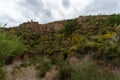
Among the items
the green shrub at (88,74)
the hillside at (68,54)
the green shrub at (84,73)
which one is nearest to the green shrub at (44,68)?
the hillside at (68,54)

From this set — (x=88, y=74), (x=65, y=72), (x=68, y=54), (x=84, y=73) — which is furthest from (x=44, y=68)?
(x=88, y=74)

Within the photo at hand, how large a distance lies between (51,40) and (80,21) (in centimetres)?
510

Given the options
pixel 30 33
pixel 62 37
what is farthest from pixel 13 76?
pixel 30 33

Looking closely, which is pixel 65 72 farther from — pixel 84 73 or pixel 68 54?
pixel 68 54

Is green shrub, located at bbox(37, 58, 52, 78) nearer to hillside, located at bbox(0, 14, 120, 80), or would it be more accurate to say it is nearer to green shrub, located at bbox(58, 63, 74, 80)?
hillside, located at bbox(0, 14, 120, 80)

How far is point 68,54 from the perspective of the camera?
1780 cm

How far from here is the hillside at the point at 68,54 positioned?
42.3ft

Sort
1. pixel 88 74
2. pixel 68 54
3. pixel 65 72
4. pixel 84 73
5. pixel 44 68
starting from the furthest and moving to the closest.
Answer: pixel 68 54 < pixel 44 68 < pixel 65 72 < pixel 84 73 < pixel 88 74

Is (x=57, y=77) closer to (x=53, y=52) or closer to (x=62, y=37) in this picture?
(x=53, y=52)

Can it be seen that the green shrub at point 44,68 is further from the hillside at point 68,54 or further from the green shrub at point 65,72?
the green shrub at point 65,72

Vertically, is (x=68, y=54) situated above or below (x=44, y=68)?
above

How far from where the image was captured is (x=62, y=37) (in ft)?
76.5

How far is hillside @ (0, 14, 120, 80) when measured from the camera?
508 inches

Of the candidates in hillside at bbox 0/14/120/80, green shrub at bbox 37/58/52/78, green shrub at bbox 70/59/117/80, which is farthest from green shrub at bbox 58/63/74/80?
green shrub at bbox 37/58/52/78
